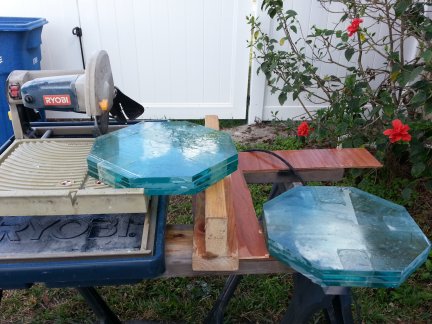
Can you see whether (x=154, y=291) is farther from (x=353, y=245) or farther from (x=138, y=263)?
(x=353, y=245)

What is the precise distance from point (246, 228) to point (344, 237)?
28cm

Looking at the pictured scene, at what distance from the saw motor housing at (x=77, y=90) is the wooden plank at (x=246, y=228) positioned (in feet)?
1.67

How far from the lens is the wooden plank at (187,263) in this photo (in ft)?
3.06

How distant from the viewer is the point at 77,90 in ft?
3.86

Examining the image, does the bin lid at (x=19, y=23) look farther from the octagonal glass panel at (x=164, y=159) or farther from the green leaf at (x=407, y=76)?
the green leaf at (x=407, y=76)

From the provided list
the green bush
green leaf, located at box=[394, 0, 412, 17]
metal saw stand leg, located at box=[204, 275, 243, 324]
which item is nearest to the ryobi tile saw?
metal saw stand leg, located at box=[204, 275, 243, 324]

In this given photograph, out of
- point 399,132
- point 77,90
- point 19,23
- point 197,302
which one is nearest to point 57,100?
point 77,90

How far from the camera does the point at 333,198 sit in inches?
42.5

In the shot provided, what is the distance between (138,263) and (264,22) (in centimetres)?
299

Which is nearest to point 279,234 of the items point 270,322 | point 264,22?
point 270,322

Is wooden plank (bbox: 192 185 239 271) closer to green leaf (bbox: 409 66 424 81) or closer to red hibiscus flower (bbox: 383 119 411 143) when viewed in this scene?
red hibiscus flower (bbox: 383 119 411 143)

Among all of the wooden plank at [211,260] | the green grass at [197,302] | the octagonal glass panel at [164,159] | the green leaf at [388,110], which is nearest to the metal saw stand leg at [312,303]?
the wooden plank at [211,260]

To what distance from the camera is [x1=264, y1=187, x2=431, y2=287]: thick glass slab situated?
0.81 metres

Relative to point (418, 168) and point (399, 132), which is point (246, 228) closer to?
point (399, 132)
